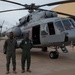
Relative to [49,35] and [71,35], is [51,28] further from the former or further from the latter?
[71,35]

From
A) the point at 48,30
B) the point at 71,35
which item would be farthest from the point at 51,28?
the point at 71,35

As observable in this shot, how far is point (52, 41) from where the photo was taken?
12.0m

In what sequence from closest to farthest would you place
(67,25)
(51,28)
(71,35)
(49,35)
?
(71,35), (67,25), (49,35), (51,28)

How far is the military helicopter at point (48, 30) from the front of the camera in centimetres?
1135

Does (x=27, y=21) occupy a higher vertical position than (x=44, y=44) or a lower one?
higher

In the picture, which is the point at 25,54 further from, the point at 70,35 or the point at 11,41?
the point at 70,35

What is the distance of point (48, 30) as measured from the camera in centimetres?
1232

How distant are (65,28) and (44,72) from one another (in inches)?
151

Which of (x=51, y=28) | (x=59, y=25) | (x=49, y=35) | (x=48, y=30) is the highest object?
(x=59, y=25)

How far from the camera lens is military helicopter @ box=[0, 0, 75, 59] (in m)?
11.4

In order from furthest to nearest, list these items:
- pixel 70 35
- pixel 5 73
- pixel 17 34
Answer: pixel 17 34 < pixel 70 35 < pixel 5 73

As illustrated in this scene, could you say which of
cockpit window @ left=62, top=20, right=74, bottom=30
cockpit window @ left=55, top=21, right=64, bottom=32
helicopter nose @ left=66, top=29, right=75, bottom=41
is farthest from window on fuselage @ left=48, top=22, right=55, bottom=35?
helicopter nose @ left=66, top=29, right=75, bottom=41

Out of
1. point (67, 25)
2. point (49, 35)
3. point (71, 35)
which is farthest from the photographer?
point (49, 35)

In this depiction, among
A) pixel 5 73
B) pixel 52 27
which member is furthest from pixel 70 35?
pixel 5 73
